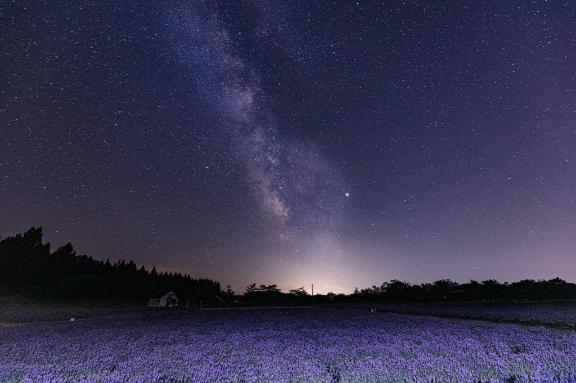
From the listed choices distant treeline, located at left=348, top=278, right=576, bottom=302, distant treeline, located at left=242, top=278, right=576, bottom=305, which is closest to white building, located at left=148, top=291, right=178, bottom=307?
distant treeline, located at left=242, top=278, right=576, bottom=305

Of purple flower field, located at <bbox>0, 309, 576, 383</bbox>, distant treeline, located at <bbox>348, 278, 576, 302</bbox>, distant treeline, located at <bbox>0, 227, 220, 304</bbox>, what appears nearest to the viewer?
purple flower field, located at <bbox>0, 309, 576, 383</bbox>

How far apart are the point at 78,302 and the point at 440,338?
65.9 m

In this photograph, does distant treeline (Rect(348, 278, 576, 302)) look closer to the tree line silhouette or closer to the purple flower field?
the tree line silhouette

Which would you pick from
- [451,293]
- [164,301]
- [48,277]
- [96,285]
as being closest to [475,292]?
[451,293]

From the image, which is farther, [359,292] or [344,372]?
[359,292]

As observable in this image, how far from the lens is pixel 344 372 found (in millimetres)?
7734

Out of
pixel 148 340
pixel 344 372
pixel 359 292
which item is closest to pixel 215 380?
pixel 344 372

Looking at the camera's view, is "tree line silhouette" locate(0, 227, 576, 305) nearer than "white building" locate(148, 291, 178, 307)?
Yes

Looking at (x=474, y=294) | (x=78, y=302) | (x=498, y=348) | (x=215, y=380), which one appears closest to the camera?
(x=215, y=380)

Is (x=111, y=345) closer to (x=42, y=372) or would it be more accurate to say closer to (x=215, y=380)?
(x=42, y=372)

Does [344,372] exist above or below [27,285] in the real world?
below

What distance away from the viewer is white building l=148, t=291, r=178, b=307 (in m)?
74.5

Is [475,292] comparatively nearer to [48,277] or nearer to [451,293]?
[451,293]

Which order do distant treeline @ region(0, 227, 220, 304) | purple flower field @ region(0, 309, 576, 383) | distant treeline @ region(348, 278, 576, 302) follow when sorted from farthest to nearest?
1. distant treeline @ region(348, 278, 576, 302)
2. distant treeline @ region(0, 227, 220, 304)
3. purple flower field @ region(0, 309, 576, 383)
